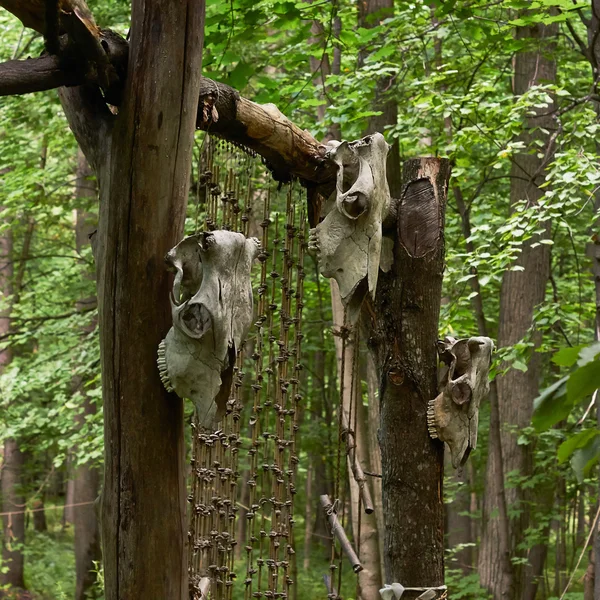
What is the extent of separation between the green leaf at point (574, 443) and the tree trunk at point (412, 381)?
2027mm

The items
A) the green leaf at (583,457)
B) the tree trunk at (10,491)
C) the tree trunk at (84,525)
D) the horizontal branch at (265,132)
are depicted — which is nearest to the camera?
the green leaf at (583,457)

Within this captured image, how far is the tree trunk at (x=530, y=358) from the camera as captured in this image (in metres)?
6.97

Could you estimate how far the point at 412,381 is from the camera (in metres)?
2.97

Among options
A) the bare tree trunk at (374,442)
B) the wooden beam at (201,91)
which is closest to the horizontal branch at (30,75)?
the wooden beam at (201,91)

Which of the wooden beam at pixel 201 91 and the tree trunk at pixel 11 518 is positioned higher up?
the wooden beam at pixel 201 91

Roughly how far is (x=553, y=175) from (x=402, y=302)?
1795 millimetres

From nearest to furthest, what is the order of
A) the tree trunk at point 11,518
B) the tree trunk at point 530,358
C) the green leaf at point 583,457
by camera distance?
1. the green leaf at point 583,457
2. the tree trunk at point 530,358
3. the tree trunk at point 11,518

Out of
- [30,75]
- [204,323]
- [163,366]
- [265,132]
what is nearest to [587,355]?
[204,323]

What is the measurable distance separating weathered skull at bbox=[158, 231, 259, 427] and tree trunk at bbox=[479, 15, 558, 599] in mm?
4972

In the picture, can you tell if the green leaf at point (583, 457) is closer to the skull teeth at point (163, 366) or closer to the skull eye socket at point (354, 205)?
the skull teeth at point (163, 366)

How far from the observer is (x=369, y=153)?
273 centimetres

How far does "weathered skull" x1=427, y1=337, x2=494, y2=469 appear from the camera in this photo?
2922 mm

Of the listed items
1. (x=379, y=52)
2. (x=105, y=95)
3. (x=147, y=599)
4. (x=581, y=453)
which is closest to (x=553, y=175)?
(x=379, y=52)

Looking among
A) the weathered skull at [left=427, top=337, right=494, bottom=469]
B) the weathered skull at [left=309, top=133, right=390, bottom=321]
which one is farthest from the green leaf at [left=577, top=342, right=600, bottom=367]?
the weathered skull at [left=427, top=337, right=494, bottom=469]
